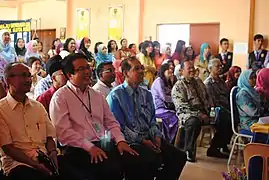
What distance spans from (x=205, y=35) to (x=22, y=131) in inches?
278

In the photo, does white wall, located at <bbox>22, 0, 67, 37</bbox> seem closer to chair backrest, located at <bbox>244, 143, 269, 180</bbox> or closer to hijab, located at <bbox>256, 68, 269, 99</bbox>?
hijab, located at <bbox>256, 68, 269, 99</bbox>

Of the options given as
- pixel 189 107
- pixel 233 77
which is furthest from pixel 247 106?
pixel 233 77

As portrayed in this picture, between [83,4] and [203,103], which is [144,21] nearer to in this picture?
[83,4]

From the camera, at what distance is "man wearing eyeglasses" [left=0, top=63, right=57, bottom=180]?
96.3 inches

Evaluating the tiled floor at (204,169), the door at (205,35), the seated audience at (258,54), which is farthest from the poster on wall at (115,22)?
the tiled floor at (204,169)

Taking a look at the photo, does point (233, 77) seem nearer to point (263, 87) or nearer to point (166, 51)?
point (263, 87)

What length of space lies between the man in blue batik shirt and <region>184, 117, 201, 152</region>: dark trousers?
1300 millimetres

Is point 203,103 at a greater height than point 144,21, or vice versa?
point 144,21

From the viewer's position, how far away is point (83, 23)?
36.8 ft

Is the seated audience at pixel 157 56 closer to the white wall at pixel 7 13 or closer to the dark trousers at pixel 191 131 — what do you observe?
the dark trousers at pixel 191 131

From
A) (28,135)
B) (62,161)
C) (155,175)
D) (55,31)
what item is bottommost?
Result: (155,175)

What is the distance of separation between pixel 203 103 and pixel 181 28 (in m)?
4.90

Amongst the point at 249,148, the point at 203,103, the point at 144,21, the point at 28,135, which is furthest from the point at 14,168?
the point at 144,21

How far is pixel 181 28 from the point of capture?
9.45 meters
